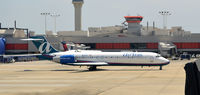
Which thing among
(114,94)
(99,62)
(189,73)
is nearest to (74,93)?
(114,94)

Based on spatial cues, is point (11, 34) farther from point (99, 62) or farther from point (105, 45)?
point (99, 62)

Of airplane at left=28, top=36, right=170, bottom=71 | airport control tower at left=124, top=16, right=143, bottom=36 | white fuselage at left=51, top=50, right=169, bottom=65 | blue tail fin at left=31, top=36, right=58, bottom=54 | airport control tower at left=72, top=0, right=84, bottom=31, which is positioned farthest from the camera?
airport control tower at left=72, top=0, right=84, bottom=31

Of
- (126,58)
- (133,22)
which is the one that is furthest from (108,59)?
(133,22)

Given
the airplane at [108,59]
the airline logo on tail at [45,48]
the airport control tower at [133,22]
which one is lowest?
the airplane at [108,59]

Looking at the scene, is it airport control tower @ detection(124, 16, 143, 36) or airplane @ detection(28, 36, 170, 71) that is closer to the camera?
airplane @ detection(28, 36, 170, 71)

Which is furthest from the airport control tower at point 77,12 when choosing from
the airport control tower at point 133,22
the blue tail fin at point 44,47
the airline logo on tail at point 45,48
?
the airline logo on tail at point 45,48

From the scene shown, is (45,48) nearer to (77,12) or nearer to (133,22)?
(77,12)

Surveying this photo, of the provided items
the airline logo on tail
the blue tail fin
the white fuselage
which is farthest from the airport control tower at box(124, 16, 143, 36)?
the white fuselage

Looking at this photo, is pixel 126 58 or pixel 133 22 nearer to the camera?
pixel 126 58

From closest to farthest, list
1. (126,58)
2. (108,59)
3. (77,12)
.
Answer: (126,58), (108,59), (77,12)

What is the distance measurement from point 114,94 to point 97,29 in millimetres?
157210

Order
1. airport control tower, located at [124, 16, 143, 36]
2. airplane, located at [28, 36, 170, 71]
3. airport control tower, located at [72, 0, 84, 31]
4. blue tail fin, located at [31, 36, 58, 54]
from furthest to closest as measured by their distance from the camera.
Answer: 1. airport control tower, located at [72, 0, 84, 31]
2. airport control tower, located at [124, 16, 143, 36]
3. blue tail fin, located at [31, 36, 58, 54]
4. airplane, located at [28, 36, 170, 71]

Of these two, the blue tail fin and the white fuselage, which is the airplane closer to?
the white fuselage

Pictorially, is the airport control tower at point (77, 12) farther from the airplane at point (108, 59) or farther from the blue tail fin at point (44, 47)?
the airplane at point (108, 59)
